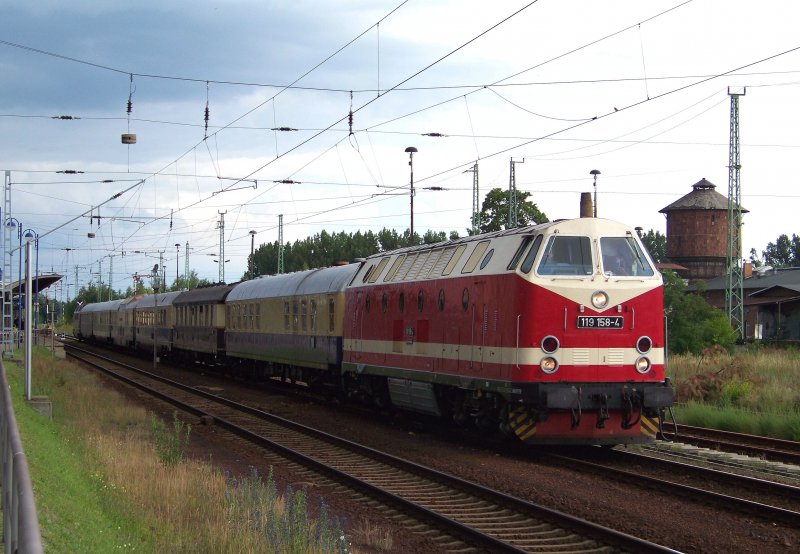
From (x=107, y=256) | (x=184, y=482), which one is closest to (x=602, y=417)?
(x=184, y=482)

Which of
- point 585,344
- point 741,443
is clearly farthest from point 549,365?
point 741,443

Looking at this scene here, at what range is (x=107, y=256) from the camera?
251 ft

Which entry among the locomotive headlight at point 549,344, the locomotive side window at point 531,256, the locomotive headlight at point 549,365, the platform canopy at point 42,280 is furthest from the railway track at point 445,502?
the platform canopy at point 42,280

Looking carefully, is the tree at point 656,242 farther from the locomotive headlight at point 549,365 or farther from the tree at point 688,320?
the locomotive headlight at point 549,365

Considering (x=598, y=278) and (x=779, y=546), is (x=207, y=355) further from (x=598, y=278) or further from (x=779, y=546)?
(x=779, y=546)

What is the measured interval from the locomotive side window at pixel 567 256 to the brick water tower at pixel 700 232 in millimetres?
74977

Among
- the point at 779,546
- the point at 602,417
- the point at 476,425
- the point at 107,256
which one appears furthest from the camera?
the point at 107,256

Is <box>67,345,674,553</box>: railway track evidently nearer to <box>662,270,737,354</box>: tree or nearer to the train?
the train

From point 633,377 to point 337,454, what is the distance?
17.2 feet

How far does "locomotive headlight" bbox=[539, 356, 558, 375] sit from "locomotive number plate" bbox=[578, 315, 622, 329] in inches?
27.1

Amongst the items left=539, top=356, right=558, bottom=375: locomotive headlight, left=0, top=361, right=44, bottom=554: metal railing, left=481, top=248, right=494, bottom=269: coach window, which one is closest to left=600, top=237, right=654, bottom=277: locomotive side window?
left=539, top=356, right=558, bottom=375: locomotive headlight

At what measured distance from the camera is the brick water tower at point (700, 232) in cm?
8500

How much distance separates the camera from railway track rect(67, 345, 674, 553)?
9242 mm

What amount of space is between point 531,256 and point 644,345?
7.43 feet
